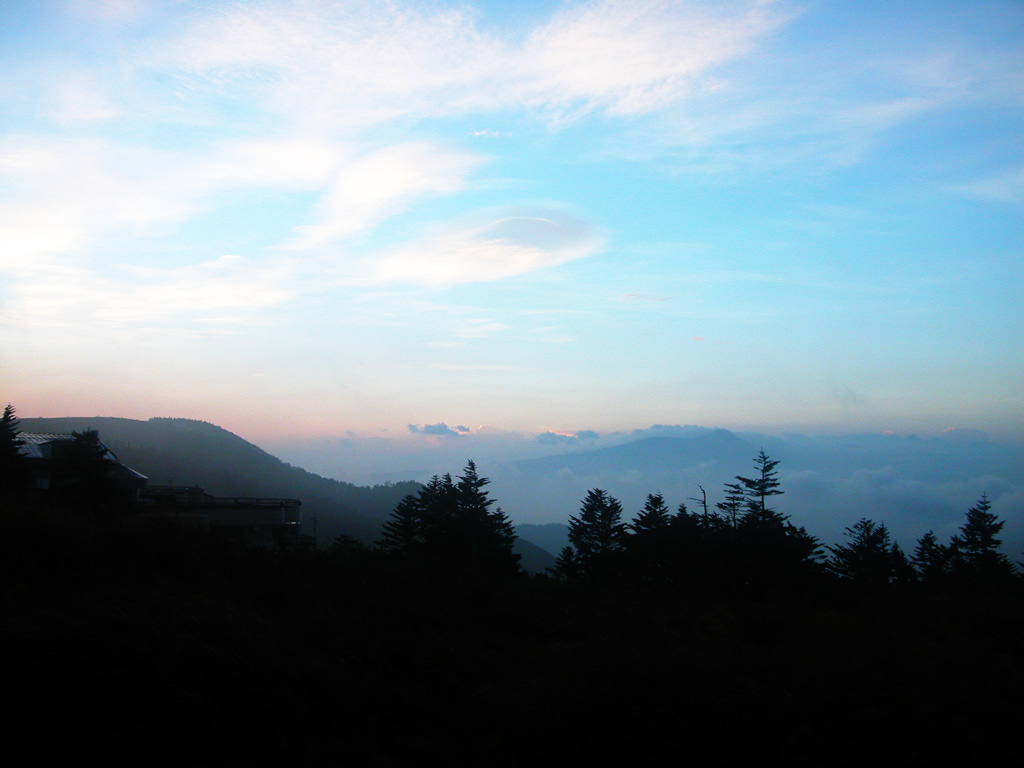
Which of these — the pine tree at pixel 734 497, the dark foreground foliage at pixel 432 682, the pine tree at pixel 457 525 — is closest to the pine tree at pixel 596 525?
the pine tree at pixel 457 525

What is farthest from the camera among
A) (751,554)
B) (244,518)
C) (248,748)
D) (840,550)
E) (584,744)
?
(840,550)

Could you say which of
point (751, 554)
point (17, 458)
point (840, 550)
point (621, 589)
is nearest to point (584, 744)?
point (621, 589)

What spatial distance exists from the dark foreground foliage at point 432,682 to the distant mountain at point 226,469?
5950 centimetres

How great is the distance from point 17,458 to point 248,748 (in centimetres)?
2336

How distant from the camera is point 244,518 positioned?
3303cm

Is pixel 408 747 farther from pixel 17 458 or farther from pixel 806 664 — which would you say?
pixel 17 458

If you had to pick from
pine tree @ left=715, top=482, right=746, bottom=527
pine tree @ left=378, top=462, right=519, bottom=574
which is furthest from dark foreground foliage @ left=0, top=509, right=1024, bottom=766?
pine tree @ left=715, top=482, right=746, bottom=527

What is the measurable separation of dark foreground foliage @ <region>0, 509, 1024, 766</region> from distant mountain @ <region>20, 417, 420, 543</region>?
59.5 meters

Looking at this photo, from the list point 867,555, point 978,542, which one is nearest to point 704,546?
point 867,555

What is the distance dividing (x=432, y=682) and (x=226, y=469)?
114 metres

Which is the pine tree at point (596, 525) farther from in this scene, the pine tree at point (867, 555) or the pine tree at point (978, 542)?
the pine tree at point (978, 542)

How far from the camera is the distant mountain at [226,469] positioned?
85.9 meters

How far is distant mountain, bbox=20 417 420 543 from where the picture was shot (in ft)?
282

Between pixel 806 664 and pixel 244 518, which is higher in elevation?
pixel 806 664
